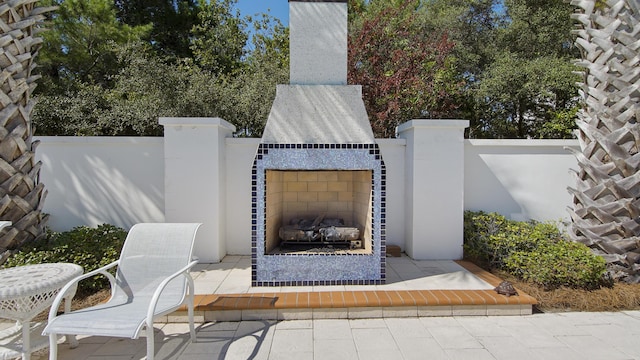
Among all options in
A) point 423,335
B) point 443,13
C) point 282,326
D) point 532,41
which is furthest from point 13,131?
point 532,41

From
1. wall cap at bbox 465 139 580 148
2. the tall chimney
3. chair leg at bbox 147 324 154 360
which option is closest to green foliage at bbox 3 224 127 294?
chair leg at bbox 147 324 154 360

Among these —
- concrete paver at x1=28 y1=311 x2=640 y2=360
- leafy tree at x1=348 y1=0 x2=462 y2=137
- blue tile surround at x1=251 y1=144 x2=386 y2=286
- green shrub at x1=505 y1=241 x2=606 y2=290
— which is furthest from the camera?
leafy tree at x1=348 y1=0 x2=462 y2=137

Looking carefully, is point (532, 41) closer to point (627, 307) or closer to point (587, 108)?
point (587, 108)

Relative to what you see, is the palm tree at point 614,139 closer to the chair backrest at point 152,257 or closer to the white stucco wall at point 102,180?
the chair backrest at point 152,257

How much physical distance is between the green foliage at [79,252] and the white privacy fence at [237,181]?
1.03 m

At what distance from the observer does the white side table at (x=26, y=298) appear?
2621 millimetres

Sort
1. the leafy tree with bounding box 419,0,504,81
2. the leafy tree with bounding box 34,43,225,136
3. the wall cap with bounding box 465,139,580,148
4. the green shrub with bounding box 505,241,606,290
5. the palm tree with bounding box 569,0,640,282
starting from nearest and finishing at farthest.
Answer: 1. the green shrub with bounding box 505,241,606,290
2. the palm tree with bounding box 569,0,640,282
3. the wall cap with bounding box 465,139,580,148
4. the leafy tree with bounding box 34,43,225,136
5. the leafy tree with bounding box 419,0,504,81

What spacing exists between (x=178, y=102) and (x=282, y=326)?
21.2ft

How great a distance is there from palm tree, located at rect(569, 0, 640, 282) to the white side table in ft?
21.1

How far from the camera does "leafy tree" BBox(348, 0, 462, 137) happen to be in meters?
8.91

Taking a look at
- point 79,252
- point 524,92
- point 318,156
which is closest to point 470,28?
point 524,92

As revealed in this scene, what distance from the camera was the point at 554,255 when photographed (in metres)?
4.22

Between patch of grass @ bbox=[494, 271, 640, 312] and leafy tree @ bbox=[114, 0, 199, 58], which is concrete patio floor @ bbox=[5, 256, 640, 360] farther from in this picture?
leafy tree @ bbox=[114, 0, 199, 58]

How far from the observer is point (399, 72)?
29.4ft
